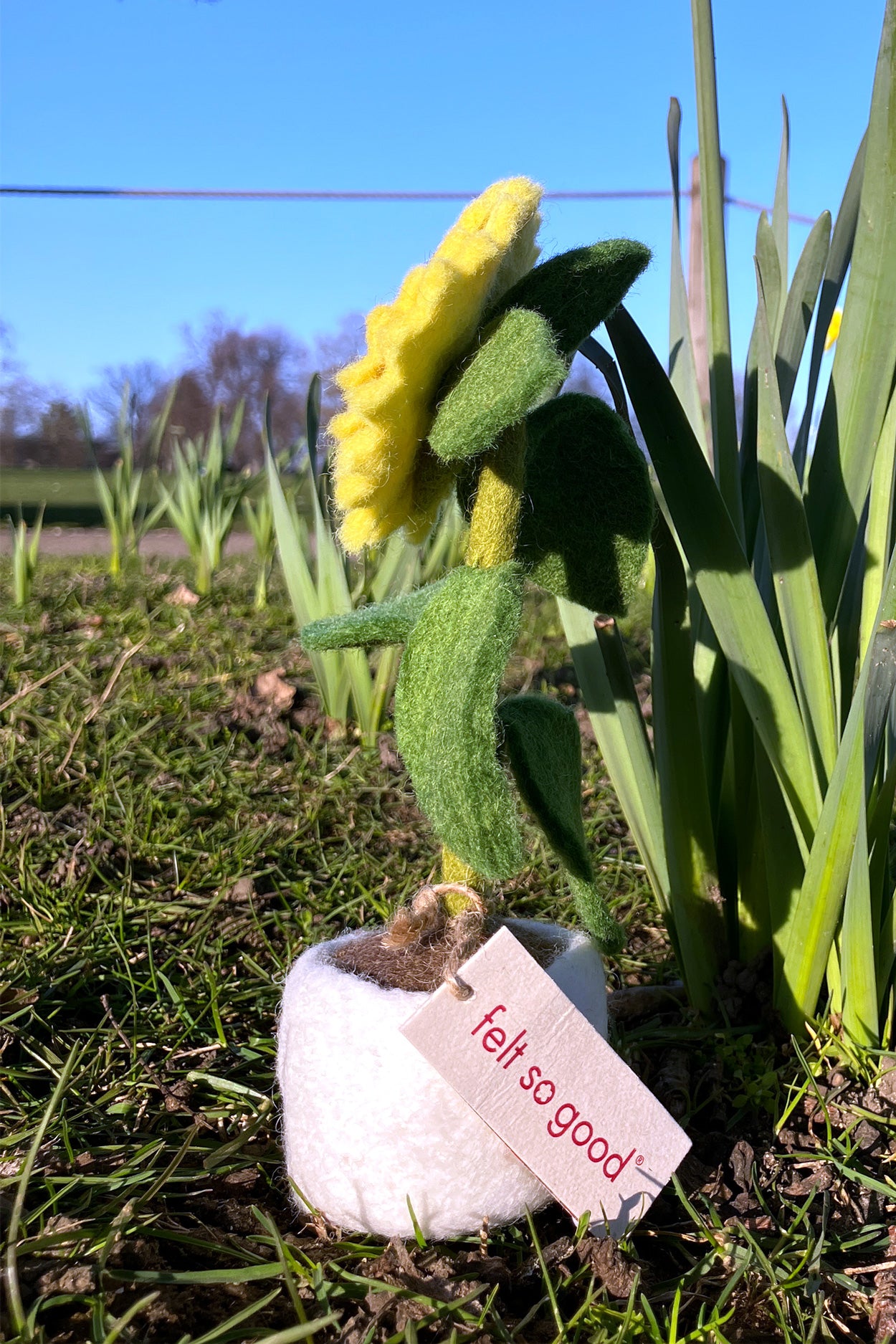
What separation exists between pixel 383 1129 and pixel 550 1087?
0.36 ft

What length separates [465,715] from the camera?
0.51 m

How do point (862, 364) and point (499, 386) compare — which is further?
point (862, 364)

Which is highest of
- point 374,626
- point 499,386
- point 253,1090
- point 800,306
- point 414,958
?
point 800,306

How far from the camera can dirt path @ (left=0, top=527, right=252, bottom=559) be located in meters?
3.86

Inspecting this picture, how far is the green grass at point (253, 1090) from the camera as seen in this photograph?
56 cm

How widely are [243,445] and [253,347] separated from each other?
12.7ft

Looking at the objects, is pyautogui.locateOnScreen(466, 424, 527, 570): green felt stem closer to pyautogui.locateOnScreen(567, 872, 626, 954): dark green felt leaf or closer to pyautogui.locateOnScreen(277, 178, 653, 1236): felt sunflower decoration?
pyautogui.locateOnScreen(277, 178, 653, 1236): felt sunflower decoration

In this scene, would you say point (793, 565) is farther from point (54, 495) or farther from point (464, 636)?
point (54, 495)

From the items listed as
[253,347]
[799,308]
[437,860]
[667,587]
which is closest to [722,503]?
[667,587]

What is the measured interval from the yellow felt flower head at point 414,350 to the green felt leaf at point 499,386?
0.02 m

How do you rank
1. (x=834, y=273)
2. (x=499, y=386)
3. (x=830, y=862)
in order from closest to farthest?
(x=499, y=386) < (x=830, y=862) < (x=834, y=273)

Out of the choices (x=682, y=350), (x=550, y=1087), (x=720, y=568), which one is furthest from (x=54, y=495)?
(x=550, y=1087)

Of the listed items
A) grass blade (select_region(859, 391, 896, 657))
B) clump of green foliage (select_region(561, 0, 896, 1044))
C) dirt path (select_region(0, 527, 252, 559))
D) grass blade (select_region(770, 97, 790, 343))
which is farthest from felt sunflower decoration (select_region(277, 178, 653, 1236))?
dirt path (select_region(0, 527, 252, 559))

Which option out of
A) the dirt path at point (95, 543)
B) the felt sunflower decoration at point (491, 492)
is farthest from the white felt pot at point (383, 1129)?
the dirt path at point (95, 543)
